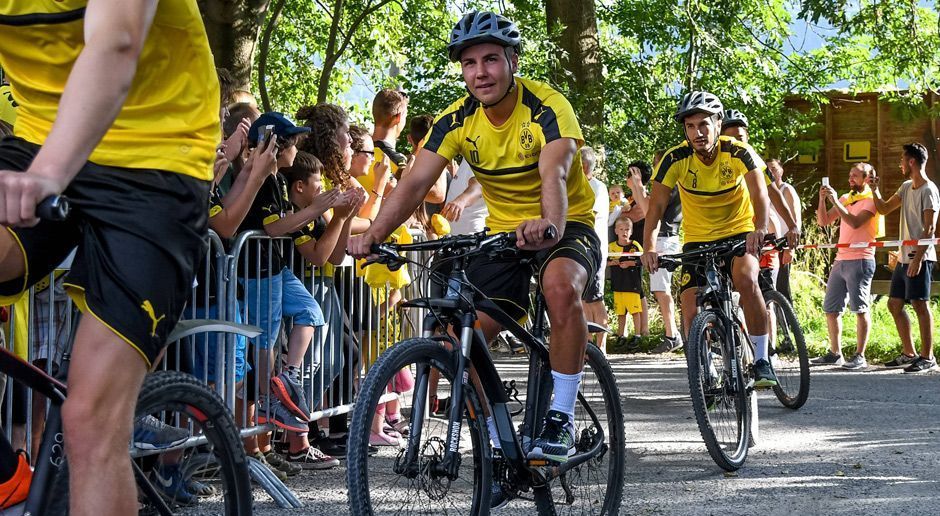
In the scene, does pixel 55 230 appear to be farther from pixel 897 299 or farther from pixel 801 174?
pixel 801 174

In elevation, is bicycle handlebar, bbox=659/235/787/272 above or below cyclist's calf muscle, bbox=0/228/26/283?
above

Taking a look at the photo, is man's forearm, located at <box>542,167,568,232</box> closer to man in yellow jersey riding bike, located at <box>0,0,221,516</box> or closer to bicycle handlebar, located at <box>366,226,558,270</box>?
bicycle handlebar, located at <box>366,226,558,270</box>

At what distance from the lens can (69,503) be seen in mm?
2912

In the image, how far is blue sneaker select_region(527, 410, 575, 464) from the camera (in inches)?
206

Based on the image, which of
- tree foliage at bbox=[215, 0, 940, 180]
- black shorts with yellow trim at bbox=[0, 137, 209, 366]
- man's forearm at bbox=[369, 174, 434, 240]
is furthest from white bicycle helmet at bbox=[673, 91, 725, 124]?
tree foliage at bbox=[215, 0, 940, 180]

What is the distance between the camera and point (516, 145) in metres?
5.73

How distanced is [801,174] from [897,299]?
12991mm

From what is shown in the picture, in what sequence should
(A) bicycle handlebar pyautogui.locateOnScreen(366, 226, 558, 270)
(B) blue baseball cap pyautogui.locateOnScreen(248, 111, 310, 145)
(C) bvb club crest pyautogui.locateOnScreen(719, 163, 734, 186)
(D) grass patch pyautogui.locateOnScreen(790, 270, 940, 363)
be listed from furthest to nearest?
(D) grass patch pyautogui.locateOnScreen(790, 270, 940, 363)
(C) bvb club crest pyautogui.locateOnScreen(719, 163, 734, 186)
(B) blue baseball cap pyautogui.locateOnScreen(248, 111, 310, 145)
(A) bicycle handlebar pyautogui.locateOnScreen(366, 226, 558, 270)

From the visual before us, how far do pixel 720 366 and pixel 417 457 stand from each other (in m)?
3.57

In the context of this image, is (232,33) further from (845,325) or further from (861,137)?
(861,137)

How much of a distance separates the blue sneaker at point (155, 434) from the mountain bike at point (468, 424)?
37.1 inches

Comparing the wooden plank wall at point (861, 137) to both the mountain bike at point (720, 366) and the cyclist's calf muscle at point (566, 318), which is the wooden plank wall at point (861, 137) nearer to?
the mountain bike at point (720, 366)

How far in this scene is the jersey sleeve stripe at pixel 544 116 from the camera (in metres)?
5.59

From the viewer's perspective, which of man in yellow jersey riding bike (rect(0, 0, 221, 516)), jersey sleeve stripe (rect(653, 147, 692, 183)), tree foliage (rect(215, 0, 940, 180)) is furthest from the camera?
tree foliage (rect(215, 0, 940, 180))
